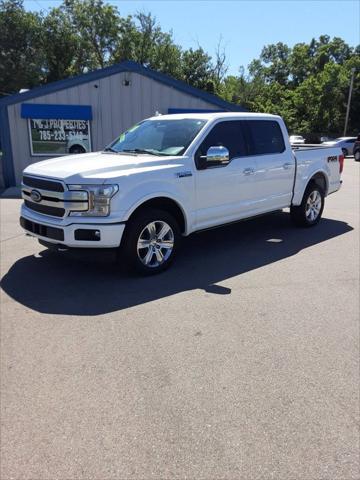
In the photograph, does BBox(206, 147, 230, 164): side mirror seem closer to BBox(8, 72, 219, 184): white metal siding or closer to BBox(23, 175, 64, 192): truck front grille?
BBox(23, 175, 64, 192): truck front grille

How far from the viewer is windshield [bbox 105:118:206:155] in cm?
572

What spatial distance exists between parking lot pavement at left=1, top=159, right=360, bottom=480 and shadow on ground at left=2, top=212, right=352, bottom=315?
3cm

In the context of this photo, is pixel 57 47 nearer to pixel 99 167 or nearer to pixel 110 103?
pixel 110 103

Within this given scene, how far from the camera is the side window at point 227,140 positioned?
5671mm

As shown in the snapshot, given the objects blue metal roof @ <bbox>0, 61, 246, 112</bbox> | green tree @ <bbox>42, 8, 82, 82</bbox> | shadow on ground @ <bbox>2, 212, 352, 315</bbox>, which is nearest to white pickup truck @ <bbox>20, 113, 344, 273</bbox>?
shadow on ground @ <bbox>2, 212, 352, 315</bbox>

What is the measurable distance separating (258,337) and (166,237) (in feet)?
6.75

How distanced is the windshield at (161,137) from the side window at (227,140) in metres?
0.19

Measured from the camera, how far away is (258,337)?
149 inches

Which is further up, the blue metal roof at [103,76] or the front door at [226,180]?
the blue metal roof at [103,76]

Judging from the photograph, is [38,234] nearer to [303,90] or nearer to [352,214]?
[352,214]

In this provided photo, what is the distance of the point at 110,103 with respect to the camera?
15039mm

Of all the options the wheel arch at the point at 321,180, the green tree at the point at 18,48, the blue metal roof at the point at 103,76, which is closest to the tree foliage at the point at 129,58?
the green tree at the point at 18,48

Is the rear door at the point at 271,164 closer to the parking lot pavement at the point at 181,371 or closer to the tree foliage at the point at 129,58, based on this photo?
the parking lot pavement at the point at 181,371

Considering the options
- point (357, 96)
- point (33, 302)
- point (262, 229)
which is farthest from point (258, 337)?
point (357, 96)
